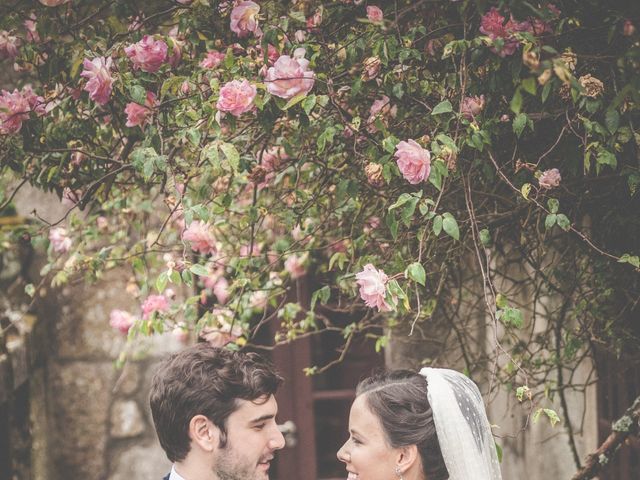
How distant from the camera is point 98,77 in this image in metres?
2.13

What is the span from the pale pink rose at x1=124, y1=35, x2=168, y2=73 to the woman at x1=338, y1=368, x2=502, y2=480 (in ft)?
4.09

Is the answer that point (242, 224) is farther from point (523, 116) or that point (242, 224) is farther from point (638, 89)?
point (638, 89)

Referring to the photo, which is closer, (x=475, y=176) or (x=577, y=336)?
(x=475, y=176)

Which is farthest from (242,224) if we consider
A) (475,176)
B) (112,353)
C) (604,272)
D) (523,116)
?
(112,353)

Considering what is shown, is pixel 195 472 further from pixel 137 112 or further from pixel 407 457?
pixel 137 112

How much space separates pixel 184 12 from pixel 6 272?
7.99 ft

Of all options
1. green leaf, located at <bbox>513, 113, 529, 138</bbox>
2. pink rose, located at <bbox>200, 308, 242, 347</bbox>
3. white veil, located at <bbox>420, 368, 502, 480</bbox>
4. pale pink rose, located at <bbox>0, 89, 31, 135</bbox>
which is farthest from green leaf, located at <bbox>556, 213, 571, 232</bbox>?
pale pink rose, located at <bbox>0, 89, 31, 135</bbox>

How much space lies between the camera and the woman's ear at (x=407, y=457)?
2461 millimetres

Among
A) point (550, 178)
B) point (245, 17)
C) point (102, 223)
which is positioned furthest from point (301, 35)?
point (102, 223)

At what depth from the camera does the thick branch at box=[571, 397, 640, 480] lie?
103 inches

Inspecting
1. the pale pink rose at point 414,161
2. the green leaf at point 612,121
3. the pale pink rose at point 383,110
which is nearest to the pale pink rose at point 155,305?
the pale pink rose at point 383,110

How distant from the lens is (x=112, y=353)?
429 centimetres

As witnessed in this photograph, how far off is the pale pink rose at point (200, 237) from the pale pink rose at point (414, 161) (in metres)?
1.08

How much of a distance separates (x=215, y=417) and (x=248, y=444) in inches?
5.1
